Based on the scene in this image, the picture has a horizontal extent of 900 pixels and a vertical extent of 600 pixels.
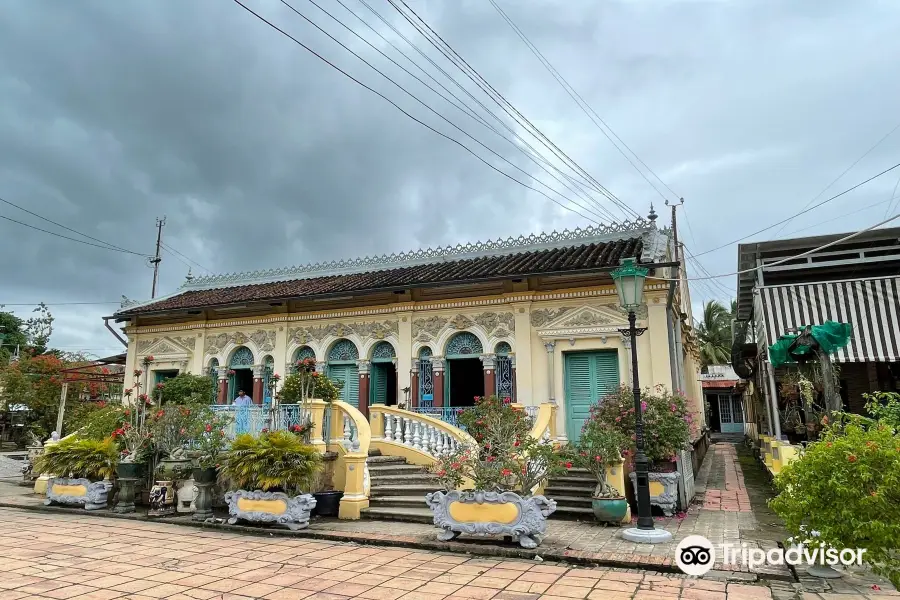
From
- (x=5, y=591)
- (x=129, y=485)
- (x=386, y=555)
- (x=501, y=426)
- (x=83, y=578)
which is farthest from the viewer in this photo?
(x=129, y=485)

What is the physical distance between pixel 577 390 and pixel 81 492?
31.4ft

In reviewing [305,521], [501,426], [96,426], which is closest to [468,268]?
[501,426]

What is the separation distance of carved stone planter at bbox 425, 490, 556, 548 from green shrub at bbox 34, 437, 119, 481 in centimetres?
653

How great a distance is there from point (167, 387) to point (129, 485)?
15.2ft

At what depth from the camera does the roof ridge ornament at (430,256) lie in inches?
547

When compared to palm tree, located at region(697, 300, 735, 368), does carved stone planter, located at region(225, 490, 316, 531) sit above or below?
below

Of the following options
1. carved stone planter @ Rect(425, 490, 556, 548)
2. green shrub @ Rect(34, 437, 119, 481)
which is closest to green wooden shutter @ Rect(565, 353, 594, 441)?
Result: carved stone planter @ Rect(425, 490, 556, 548)

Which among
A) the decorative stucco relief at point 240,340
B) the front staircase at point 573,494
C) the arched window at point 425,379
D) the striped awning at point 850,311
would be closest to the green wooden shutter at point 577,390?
the front staircase at point 573,494

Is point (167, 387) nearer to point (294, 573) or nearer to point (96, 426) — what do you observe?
point (96, 426)

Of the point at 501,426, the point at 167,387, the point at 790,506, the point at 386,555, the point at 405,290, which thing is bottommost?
the point at 386,555

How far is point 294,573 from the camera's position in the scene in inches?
233

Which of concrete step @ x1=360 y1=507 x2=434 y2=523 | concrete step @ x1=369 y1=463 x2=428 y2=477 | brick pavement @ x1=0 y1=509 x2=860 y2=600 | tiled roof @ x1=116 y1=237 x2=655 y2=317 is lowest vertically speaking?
brick pavement @ x1=0 y1=509 x2=860 y2=600

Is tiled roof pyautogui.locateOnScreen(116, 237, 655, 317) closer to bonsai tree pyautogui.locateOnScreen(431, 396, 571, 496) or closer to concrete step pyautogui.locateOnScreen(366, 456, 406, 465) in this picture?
concrete step pyautogui.locateOnScreen(366, 456, 406, 465)

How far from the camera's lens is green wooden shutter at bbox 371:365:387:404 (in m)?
14.3
